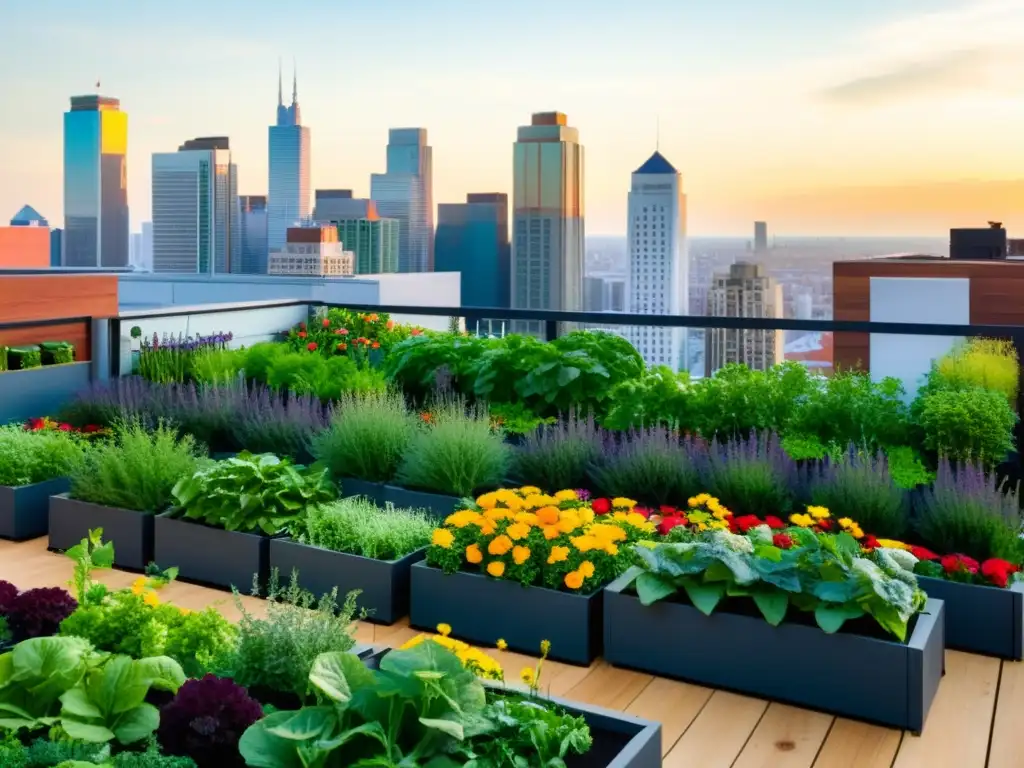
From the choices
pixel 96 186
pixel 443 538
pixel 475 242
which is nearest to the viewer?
pixel 443 538

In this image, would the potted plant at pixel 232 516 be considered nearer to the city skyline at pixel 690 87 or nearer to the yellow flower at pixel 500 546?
the yellow flower at pixel 500 546

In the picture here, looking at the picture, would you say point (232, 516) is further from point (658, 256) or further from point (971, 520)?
point (658, 256)

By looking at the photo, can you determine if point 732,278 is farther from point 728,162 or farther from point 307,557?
point 728,162

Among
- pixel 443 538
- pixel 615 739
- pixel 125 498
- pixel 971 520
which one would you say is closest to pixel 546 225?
pixel 125 498

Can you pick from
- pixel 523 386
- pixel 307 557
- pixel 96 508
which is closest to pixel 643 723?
pixel 307 557

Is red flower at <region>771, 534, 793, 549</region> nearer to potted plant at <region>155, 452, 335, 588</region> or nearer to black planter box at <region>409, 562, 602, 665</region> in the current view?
black planter box at <region>409, 562, 602, 665</region>

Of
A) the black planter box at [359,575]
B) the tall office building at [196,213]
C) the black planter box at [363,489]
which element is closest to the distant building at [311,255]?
the tall office building at [196,213]

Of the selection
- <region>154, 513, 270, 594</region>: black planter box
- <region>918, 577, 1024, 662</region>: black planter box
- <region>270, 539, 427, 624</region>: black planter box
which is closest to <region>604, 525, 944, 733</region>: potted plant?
<region>918, 577, 1024, 662</region>: black planter box
